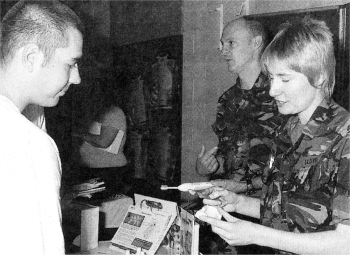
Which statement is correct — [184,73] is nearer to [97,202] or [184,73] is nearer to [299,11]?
[299,11]

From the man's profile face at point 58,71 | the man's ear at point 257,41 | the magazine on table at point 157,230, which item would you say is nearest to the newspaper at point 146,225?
the magazine on table at point 157,230

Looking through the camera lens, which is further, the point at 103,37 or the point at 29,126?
the point at 103,37

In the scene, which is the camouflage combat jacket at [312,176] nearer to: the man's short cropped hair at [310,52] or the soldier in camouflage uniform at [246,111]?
→ the man's short cropped hair at [310,52]

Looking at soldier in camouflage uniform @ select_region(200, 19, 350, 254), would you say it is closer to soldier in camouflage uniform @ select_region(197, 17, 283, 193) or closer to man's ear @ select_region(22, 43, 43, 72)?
man's ear @ select_region(22, 43, 43, 72)

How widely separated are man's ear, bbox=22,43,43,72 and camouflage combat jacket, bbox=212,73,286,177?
1521 mm

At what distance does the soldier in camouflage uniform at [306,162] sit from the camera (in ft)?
3.92

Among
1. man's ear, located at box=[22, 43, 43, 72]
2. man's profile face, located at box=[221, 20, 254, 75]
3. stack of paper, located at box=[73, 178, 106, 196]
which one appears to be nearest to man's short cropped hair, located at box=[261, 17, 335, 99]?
man's ear, located at box=[22, 43, 43, 72]

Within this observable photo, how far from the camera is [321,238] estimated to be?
1188mm

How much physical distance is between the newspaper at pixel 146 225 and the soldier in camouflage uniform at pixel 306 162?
26cm

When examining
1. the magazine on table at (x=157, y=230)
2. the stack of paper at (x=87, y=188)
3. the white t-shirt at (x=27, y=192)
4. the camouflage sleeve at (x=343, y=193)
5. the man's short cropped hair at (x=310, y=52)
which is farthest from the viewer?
the stack of paper at (x=87, y=188)

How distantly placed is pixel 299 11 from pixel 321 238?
5.60ft

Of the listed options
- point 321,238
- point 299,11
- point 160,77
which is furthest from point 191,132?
point 321,238

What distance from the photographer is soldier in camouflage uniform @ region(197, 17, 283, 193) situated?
2.49 meters

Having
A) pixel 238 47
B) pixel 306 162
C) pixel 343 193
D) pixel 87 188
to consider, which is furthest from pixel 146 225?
pixel 238 47
